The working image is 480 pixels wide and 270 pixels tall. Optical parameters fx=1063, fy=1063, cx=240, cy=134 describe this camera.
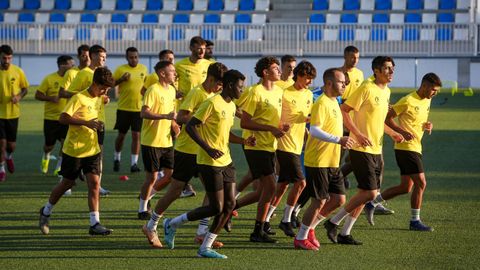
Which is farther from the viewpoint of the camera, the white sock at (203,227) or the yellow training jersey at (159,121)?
the yellow training jersey at (159,121)

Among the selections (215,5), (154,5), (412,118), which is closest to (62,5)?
(154,5)

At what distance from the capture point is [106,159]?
62.2 feet

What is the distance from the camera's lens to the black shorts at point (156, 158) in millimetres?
12195

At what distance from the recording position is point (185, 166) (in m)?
10.7

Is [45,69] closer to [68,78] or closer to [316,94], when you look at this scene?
[68,78]

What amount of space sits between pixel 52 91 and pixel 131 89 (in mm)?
1680

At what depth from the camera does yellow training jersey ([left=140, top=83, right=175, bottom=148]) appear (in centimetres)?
1200

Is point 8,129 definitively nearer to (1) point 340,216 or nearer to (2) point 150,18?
(1) point 340,216

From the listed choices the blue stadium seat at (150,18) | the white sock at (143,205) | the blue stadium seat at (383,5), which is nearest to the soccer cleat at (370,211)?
the white sock at (143,205)

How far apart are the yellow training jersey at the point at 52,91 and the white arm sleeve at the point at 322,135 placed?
6550 millimetres

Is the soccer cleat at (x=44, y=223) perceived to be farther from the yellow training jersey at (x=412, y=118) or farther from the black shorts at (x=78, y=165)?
the yellow training jersey at (x=412, y=118)

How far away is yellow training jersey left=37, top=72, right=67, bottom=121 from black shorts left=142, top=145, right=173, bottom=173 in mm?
3658

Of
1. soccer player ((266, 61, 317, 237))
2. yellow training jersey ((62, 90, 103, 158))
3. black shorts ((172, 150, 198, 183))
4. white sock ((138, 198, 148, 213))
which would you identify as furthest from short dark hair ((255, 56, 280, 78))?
white sock ((138, 198, 148, 213))

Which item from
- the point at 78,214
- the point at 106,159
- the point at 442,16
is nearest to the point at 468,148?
the point at 106,159
